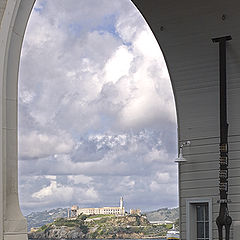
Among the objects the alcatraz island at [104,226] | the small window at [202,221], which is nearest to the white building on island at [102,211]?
the alcatraz island at [104,226]

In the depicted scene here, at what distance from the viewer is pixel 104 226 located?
111 metres

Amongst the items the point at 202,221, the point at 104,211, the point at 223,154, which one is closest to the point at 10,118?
the point at 223,154

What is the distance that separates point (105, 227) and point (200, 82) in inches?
3870

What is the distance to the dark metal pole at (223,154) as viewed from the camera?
552 inches

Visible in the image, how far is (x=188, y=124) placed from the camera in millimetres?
15461

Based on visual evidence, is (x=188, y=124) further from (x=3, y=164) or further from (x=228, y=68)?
(x=3, y=164)

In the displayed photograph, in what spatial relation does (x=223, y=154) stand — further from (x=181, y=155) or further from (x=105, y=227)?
(x=105, y=227)

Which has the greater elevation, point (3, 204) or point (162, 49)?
point (162, 49)

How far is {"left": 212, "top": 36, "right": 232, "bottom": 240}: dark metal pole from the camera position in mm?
14023

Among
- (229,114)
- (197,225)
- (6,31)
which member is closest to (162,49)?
(229,114)

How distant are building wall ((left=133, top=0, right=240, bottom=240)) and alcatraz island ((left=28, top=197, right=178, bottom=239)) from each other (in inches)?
3219

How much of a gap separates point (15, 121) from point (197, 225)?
8951 mm

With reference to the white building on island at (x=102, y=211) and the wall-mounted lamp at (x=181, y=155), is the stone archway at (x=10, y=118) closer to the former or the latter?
the wall-mounted lamp at (x=181, y=155)

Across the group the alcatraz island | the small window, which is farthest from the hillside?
the small window
